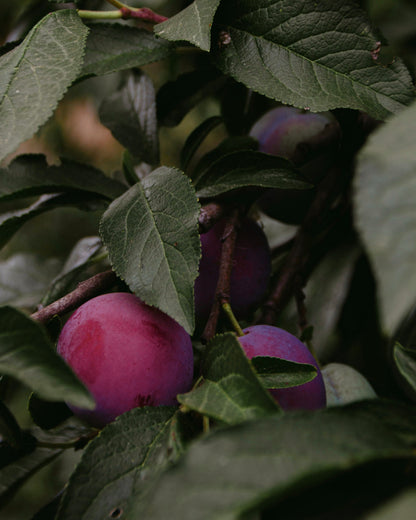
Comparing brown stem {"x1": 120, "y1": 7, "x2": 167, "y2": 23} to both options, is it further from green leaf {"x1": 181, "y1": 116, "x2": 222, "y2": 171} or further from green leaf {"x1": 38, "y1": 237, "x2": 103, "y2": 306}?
green leaf {"x1": 38, "y1": 237, "x2": 103, "y2": 306}

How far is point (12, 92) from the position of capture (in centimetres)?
44

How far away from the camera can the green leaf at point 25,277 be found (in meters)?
0.86

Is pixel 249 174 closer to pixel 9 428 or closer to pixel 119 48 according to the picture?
pixel 119 48

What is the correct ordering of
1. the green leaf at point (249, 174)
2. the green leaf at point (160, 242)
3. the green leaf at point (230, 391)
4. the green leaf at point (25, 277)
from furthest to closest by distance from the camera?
→ the green leaf at point (25, 277), the green leaf at point (249, 174), the green leaf at point (160, 242), the green leaf at point (230, 391)

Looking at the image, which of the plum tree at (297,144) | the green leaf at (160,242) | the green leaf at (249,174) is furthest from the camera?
the plum tree at (297,144)

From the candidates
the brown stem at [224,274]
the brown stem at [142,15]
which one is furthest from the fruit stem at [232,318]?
the brown stem at [142,15]

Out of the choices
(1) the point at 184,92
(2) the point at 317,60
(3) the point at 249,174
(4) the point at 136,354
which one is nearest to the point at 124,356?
(4) the point at 136,354

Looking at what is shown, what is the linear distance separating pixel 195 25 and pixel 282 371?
1.14ft

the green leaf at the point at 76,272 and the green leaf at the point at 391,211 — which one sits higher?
the green leaf at the point at 391,211

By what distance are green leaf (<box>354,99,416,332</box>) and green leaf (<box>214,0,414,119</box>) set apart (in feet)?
0.78

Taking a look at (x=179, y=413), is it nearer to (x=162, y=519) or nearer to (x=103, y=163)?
(x=162, y=519)

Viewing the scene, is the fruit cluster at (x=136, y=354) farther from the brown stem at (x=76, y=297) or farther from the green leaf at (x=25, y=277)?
the green leaf at (x=25, y=277)

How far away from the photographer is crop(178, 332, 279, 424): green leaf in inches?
A: 12.7

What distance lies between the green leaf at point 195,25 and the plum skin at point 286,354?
280 mm
